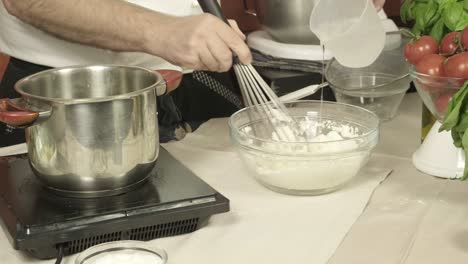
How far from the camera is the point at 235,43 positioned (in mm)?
1141

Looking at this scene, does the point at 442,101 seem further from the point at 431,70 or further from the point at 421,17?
the point at 421,17

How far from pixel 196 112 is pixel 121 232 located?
0.72 meters

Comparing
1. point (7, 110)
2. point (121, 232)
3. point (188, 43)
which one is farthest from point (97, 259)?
point (188, 43)

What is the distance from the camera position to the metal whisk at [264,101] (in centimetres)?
114

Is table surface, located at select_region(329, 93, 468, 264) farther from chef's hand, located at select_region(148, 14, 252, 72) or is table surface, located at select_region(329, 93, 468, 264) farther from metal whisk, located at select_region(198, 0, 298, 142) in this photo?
chef's hand, located at select_region(148, 14, 252, 72)

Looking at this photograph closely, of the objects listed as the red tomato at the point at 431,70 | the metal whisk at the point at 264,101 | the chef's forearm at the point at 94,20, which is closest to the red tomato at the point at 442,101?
the red tomato at the point at 431,70

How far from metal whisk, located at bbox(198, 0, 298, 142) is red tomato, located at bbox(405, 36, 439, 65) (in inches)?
8.1

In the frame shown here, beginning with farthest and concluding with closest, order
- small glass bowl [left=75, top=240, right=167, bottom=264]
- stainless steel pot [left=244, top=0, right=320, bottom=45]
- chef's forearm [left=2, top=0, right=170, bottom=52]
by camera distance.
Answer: stainless steel pot [left=244, top=0, right=320, bottom=45] < chef's forearm [left=2, top=0, right=170, bottom=52] < small glass bowl [left=75, top=240, right=167, bottom=264]

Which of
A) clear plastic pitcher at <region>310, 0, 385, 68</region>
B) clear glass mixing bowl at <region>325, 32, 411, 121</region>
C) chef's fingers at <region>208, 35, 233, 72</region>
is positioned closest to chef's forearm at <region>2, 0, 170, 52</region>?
chef's fingers at <region>208, 35, 233, 72</region>

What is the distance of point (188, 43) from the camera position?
1.21 metres

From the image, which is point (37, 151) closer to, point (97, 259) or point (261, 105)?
point (97, 259)

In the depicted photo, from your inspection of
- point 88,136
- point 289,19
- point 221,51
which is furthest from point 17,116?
point 289,19

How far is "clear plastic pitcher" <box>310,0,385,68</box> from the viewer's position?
1234mm

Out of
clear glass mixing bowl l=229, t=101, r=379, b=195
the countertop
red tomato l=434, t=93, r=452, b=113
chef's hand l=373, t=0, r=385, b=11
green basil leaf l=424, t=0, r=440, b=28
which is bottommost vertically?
the countertop
